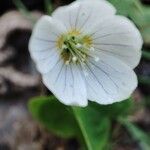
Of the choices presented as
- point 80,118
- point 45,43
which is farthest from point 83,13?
point 80,118

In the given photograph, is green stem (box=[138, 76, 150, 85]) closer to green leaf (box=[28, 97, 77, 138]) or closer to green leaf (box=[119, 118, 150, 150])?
green leaf (box=[119, 118, 150, 150])

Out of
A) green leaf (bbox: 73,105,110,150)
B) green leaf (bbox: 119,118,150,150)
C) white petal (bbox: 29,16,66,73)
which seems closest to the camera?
white petal (bbox: 29,16,66,73)

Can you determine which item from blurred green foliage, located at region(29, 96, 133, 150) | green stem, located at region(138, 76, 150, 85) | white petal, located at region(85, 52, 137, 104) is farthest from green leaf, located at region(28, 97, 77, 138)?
green stem, located at region(138, 76, 150, 85)

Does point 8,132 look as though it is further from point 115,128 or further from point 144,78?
point 144,78

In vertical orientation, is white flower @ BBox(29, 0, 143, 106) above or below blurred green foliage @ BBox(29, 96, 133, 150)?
above

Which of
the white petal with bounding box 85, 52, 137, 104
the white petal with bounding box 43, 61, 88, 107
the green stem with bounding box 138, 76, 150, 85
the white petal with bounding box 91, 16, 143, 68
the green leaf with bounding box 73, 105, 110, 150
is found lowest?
the green stem with bounding box 138, 76, 150, 85

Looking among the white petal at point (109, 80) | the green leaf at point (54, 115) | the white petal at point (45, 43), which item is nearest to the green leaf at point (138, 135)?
the green leaf at point (54, 115)

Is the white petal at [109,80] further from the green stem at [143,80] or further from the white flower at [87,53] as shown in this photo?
the green stem at [143,80]

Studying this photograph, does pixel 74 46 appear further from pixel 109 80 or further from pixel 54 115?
pixel 54 115
